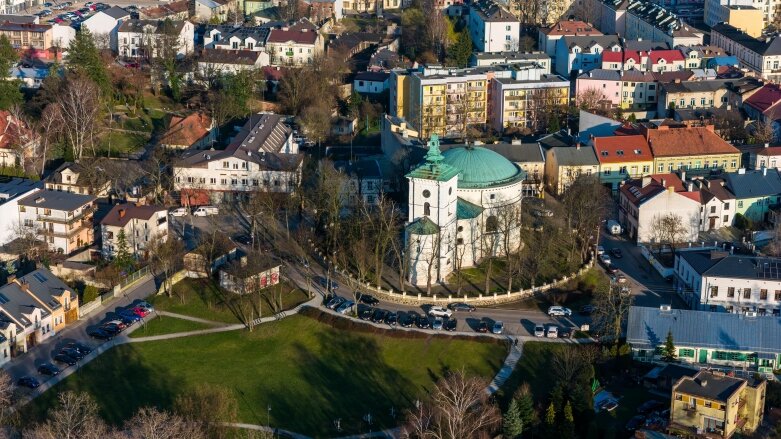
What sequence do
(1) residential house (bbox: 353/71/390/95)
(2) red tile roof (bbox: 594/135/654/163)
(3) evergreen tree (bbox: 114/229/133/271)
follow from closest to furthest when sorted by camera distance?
(3) evergreen tree (bbox: 114/229/133/271), (2) red tile roof (bbox: 594/135/654/163), (1) residential house (bbox: 353/71/390/95)

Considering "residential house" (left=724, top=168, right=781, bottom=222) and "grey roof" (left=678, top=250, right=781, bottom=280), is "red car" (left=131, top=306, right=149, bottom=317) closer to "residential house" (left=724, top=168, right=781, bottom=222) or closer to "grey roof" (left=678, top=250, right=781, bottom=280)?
"grey roof" (left=678, top=250, right=781, bottom=280)

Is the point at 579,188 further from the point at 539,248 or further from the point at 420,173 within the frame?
the point at 420,173

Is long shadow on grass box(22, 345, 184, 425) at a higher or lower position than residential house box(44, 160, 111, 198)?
lower

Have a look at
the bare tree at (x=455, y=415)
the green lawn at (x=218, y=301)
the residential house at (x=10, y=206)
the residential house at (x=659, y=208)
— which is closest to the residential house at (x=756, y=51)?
the residential house at (x=659, y=208)

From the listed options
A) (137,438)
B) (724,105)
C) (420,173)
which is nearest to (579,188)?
(420,173)

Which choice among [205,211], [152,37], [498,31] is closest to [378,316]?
[205,211]

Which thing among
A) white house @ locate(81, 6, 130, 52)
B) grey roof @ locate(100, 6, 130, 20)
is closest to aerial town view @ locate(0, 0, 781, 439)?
white house @ locate(81, 6, 130, 52)

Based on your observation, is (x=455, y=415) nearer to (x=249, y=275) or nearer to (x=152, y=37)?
(x=249, y=275)
